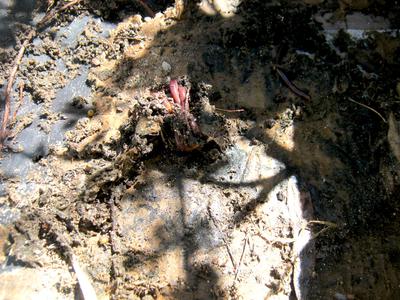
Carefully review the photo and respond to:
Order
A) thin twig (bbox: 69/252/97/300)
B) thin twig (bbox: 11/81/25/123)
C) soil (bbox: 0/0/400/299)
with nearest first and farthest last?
thin twig (bbox: 69/252/97/300), soil (bbox: 0/0/400/299), thin twig (bbox: 11/81/25/123)

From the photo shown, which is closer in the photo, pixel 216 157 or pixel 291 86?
pixel 216 157

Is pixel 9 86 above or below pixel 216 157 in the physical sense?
above

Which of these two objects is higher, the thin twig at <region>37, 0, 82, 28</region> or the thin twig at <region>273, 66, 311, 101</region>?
the thin twig at <region>37, 0, 82, 28</region>

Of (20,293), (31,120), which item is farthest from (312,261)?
(31,120)

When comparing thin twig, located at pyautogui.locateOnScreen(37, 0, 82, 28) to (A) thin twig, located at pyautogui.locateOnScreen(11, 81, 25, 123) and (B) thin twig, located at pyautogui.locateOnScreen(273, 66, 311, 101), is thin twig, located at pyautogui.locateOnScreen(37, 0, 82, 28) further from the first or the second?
(B) thin twig, located at pyautogui.locateOnScreen(273, 66, 311, 101)

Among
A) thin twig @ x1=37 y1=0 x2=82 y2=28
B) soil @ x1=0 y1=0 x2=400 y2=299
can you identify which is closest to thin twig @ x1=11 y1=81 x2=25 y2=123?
soil @ x1=0 y1=0 x2=400 y2=299

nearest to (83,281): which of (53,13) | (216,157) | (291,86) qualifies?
(216,157)

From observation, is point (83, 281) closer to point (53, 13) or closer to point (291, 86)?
point (291, 86)

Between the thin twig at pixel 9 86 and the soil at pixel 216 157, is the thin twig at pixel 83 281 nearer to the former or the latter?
the soil at pixel 216 157
